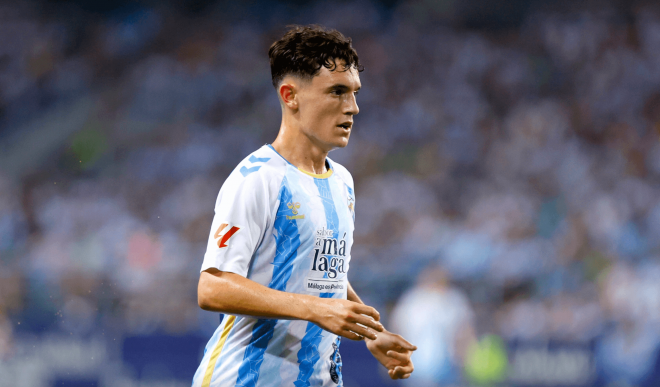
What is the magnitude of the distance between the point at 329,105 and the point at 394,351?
3.80ft

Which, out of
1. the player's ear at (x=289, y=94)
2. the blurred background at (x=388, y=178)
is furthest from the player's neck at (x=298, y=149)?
the blurred background at (x=388, y=178)

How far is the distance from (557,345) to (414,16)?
9134 mm

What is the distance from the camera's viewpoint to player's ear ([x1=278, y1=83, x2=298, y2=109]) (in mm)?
3002

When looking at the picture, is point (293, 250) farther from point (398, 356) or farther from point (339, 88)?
point (339, 88)

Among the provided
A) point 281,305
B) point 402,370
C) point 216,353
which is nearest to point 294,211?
point 281,305

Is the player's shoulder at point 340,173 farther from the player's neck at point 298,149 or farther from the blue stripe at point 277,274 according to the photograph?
the blue stripe at point 277,274

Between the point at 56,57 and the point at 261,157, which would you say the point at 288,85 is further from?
Result: the point at 56,57

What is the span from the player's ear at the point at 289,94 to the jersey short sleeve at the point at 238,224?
1.49 feet

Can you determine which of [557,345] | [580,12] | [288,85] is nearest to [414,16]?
[580,12]

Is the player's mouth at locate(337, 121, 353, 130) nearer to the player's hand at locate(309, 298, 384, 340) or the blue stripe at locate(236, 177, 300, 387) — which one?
the blue stripe at locate(236, 177, 300, 387)

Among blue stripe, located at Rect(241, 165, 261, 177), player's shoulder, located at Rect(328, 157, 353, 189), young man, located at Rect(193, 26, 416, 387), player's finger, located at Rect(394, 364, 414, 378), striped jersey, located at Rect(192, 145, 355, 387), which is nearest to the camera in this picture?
young man, located at Rect(193, 26, 416, 387)

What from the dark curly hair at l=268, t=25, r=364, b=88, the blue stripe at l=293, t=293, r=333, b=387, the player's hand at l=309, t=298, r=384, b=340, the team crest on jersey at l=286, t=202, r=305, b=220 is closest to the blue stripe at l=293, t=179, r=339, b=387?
the blue stripe at l=293, t=293, r=333, b=387

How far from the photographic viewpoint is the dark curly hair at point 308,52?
293 centimetres

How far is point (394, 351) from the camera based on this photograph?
9.46 feet
